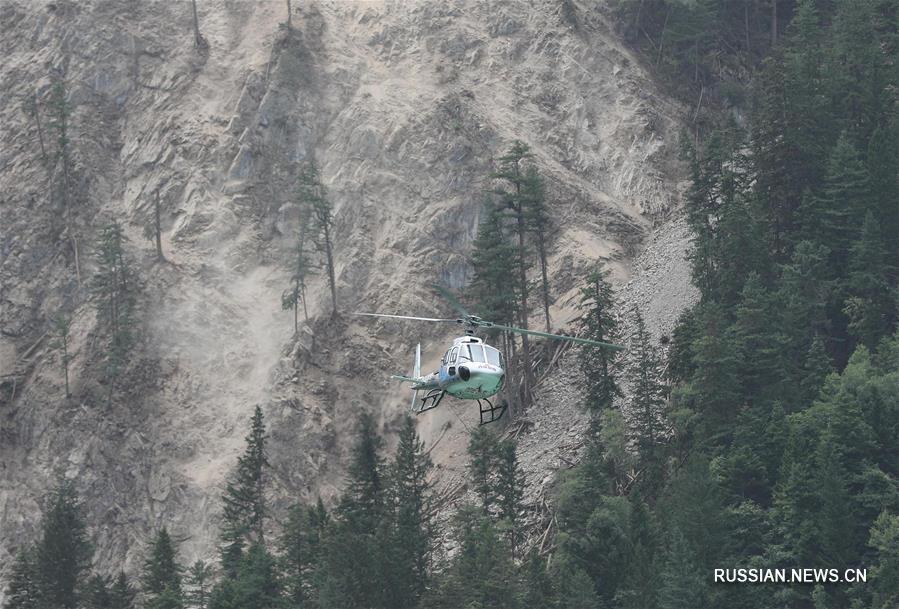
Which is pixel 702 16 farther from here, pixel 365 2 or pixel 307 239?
pixel 307 239

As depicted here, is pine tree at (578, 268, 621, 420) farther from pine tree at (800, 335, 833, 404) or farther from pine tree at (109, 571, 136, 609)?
pine tree at (109, 571, 136, 609)

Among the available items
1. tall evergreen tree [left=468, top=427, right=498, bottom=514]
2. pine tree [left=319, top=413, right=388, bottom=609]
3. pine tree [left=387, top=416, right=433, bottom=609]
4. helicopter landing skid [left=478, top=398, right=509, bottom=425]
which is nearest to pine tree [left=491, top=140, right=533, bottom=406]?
helicopter landing skid [left=478, top=398, right=509, bottom=425]

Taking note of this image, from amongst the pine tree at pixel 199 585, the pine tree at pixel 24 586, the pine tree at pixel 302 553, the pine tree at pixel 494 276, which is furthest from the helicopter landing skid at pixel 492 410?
the pine tree at pixel 24 586

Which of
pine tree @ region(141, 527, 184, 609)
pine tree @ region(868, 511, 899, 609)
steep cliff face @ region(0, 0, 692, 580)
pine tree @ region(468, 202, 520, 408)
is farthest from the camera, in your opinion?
steep cliff face @ region(0, 0, 692, 580)

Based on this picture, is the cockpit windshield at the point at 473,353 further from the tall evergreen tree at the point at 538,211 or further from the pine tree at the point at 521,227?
the tall evergreen tree at the point at 538,211

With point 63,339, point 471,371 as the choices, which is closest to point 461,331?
point 63,339

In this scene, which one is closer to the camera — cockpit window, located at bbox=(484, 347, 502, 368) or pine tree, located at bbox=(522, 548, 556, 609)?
cockpit window, located at bbox=(484, 347, 502, 368)
